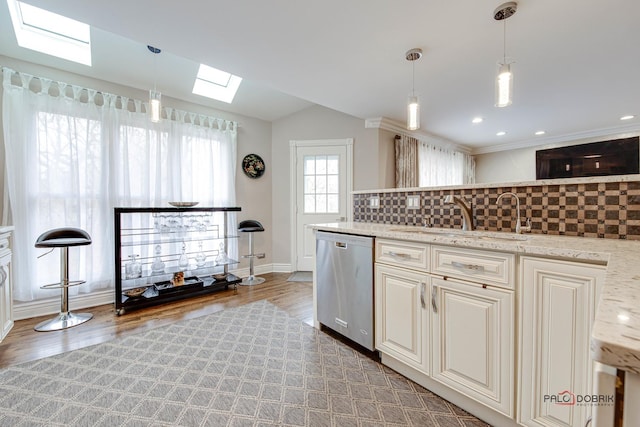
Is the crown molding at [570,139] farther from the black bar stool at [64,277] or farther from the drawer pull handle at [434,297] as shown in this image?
the black bar stool at [64,277]

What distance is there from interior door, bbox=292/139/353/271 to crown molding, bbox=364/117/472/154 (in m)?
0.64

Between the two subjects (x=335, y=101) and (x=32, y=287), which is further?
(x=335, y=101)

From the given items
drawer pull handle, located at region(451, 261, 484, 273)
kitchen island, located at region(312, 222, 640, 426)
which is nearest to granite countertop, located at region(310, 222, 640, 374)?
kitchen island, located at region(312, 222, 640, 426)

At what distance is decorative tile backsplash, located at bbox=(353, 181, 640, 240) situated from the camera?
135cm

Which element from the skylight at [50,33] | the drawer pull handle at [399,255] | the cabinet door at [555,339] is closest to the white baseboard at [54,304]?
the skylight at [50,33]

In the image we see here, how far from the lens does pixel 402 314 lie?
5.61ft

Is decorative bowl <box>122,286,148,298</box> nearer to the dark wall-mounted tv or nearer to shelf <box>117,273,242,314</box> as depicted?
shelf <box>117,273,242,314</box>

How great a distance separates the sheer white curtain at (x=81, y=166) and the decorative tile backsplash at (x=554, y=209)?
306 cm

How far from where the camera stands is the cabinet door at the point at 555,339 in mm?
1054

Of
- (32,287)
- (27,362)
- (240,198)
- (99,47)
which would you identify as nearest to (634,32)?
(240,198)

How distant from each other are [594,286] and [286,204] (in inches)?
151

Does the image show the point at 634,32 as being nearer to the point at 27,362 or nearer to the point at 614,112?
the point at 614,112

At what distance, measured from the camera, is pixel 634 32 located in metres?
2.01

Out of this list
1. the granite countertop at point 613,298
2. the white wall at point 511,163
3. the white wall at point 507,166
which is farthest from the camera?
the white wall at point 507,166
